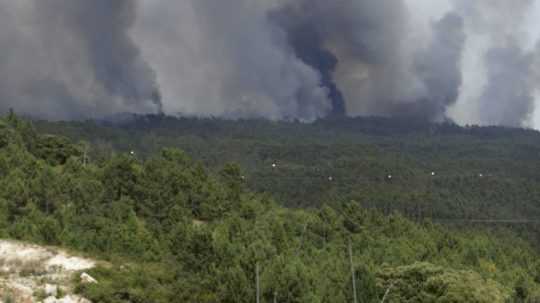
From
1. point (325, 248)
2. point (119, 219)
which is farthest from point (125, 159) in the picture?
point (325, 248)

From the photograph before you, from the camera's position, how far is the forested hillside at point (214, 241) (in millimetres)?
55469

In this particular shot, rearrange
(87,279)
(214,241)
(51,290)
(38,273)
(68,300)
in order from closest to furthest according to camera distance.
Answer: (68,300) → (51,290) → (87,279) → (38,273) → (214,241)

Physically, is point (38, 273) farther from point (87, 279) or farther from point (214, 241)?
point (214, 241)

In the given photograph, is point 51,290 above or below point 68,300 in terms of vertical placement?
above

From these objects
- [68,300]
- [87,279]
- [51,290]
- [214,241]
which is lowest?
[68,300]

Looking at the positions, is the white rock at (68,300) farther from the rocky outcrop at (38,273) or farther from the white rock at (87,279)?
the white rock at (87,279)

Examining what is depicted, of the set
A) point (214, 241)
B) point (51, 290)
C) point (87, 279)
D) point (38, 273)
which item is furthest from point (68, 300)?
point (214, 241)

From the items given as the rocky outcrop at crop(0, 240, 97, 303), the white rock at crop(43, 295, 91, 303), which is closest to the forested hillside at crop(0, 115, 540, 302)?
the white rock at crop(43, 295, 91, 303)

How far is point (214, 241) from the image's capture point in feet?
213

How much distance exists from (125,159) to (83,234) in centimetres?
2566

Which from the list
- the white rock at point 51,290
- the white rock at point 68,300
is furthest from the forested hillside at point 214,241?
the white rock at point 51,290

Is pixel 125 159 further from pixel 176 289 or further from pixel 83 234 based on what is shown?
pixel 176 289

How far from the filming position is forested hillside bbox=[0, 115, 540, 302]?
55.5 m

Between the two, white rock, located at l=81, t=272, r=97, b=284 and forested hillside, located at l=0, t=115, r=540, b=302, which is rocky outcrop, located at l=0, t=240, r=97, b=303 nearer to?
white rock, located at l=81, t=272, r=97, b=284
